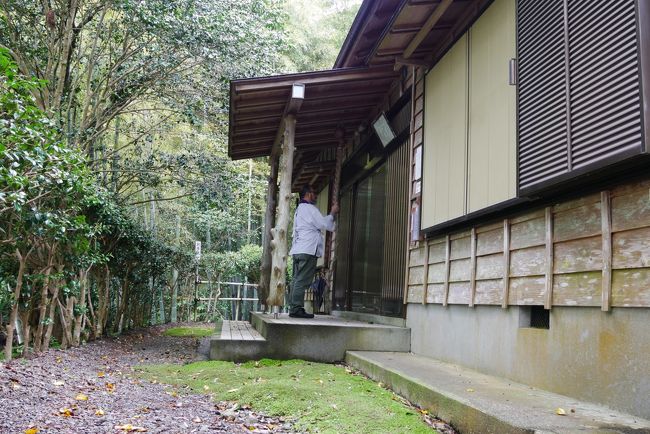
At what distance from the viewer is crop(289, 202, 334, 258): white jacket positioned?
21.3 feet

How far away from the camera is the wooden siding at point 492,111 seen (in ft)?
12.4

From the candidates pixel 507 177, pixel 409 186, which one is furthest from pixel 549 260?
pixel 409 186

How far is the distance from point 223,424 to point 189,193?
24.5ft

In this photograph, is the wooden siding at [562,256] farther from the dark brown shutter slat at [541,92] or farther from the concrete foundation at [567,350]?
the dark brown shutter slat at [541,92]

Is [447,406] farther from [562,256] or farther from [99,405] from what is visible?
[99,405]

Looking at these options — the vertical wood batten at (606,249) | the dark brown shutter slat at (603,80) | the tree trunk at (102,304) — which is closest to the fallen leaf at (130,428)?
the vertical wood batten at (606,249)

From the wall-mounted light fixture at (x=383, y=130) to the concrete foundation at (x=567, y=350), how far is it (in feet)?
9.19

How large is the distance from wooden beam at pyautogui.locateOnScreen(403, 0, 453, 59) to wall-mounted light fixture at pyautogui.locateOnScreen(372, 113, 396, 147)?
1.31 meters

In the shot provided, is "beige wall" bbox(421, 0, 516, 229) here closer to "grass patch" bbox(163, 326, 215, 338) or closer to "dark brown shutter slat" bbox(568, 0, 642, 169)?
"dark brown shutter slat" bbox(568, 0, 642, 169)

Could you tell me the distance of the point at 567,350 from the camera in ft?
10.0

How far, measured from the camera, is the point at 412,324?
537 cm

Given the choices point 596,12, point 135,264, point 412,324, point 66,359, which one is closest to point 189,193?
point 135,264

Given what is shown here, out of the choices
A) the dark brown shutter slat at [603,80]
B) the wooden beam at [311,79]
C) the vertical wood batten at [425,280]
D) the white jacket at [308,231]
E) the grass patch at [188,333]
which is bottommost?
the grass patch at [188,333]

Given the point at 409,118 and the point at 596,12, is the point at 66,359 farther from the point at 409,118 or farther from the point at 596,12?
the point at 596,12
